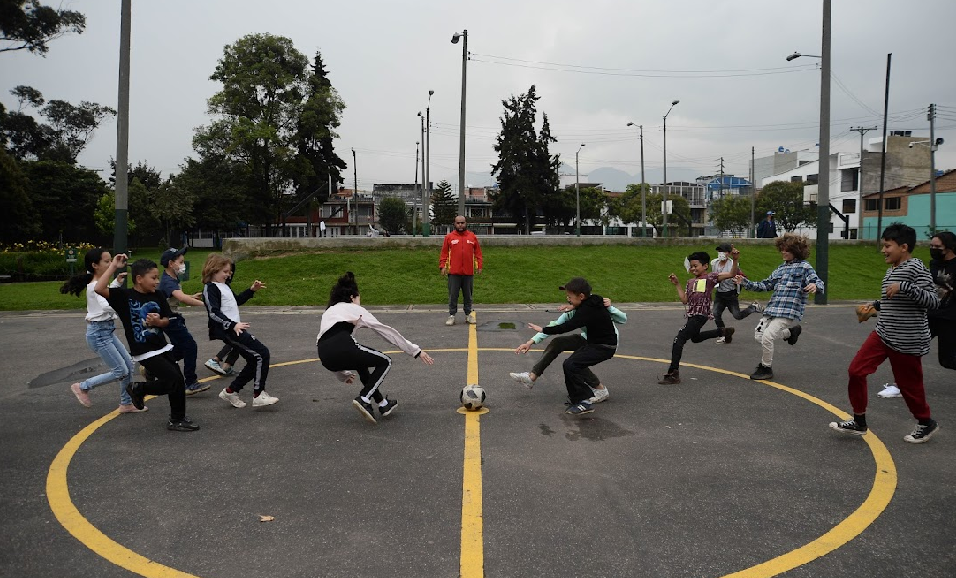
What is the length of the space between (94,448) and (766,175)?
400ft

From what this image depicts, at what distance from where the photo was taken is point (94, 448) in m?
5.40

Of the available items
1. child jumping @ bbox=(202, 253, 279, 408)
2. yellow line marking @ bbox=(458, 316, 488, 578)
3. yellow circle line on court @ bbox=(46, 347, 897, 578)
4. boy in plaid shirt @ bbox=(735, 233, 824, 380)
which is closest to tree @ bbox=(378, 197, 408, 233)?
boy in plaid shirt @ bbox=(735, 233, 824, 380)

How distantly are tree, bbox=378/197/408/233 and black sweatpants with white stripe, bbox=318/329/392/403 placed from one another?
300ft

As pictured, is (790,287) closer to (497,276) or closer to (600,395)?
(600,395)

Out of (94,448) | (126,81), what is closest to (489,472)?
(94,448)

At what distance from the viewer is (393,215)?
96438mm

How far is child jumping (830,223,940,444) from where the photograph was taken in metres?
5.29

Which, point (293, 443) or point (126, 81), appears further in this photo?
point (126, 81)

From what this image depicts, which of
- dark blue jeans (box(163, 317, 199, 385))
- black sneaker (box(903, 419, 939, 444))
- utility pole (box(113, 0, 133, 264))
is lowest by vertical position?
black sneaker (box(903, 419, 939, 444))

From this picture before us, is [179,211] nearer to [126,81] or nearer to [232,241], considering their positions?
[232,241]

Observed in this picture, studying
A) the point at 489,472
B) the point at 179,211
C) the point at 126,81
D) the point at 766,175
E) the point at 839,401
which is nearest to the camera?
the point at 489,472

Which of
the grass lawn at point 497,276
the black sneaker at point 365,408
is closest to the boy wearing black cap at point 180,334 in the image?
the black sneaker at point 365,408

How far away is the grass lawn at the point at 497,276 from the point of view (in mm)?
17016

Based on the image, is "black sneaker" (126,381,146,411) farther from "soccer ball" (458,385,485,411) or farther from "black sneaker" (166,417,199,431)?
"soccer ball" (458,385,485,411)
